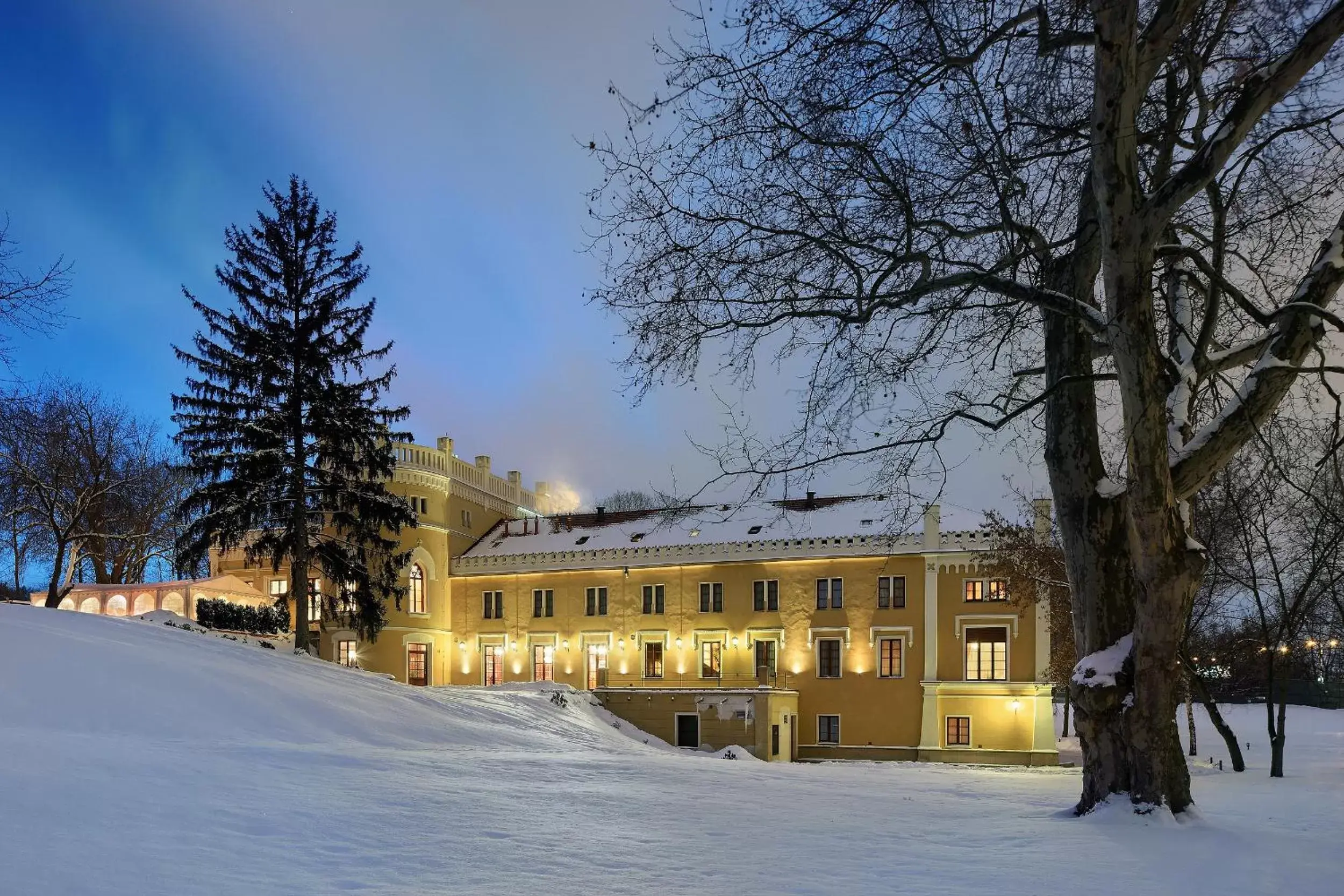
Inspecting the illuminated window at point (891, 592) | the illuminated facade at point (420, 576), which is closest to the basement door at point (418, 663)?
the illuminated facade at point (420, 576)

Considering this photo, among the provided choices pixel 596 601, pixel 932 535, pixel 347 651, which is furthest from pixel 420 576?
pixel 932 535

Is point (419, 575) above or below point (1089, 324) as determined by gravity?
below

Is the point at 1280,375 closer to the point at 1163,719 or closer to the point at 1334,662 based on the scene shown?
the point at 1163,719

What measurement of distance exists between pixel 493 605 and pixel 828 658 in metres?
15.6

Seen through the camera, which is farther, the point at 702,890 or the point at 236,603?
the point at 236,603

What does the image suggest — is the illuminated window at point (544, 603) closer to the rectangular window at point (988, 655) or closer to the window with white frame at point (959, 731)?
the window with white frame at point (959, 731)

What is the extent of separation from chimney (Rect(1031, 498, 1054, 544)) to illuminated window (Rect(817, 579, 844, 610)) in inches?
300

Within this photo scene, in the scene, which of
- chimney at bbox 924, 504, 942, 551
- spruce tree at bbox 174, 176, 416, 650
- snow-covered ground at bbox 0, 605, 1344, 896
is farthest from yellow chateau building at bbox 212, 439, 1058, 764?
snow-covered ground at bbox 0, 605, 1344, 896

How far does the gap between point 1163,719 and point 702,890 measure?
190 inches

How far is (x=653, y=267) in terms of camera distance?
28.0ft

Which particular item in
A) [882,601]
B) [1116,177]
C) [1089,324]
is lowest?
[882,601]

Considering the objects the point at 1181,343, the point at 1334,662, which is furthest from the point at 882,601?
the point at 1334,662

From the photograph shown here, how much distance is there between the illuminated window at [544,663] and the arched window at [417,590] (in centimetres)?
529

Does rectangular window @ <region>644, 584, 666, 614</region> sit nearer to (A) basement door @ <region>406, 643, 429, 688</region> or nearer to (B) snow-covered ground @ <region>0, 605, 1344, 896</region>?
(A) basement door @ <region>406, 643, 429, 688</region>
